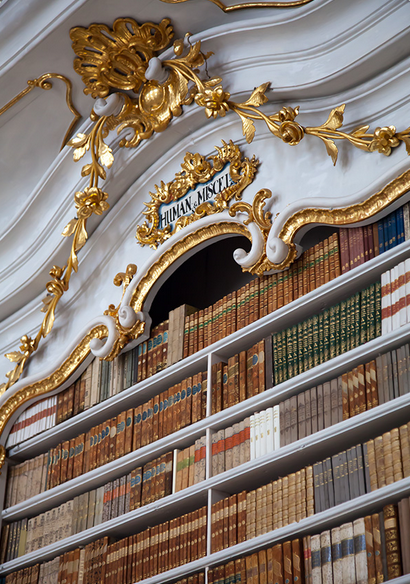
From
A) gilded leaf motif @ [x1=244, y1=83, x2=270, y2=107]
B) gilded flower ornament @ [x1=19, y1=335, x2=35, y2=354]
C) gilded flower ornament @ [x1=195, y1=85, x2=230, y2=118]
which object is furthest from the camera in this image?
gilded flower ornament @ [x1=19, y1=335, x2=35, y2=354]

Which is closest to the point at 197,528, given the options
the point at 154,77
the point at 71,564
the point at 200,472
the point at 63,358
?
the point at 200,472

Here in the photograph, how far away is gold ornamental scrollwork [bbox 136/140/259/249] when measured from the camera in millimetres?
4164

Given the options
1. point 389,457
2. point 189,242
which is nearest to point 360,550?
point 389,457

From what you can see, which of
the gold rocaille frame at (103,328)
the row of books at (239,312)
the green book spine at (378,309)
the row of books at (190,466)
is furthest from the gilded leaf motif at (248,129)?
the row of books at (190,466)

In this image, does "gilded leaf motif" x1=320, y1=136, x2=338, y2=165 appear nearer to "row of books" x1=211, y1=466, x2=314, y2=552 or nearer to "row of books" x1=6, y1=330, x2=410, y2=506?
"row of books" x1=6, y1=330, x2=410, y2=506

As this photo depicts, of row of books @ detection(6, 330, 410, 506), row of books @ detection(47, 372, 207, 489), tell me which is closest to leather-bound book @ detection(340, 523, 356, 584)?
row of books @ detection(6, 330, 410, 506)

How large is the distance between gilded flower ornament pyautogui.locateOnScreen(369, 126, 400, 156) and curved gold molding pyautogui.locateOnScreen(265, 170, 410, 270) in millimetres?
160

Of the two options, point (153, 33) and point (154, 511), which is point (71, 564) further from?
point (153, 33)

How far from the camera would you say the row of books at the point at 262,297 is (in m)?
3.69

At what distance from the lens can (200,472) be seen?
3.73 m

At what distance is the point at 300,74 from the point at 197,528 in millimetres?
2120

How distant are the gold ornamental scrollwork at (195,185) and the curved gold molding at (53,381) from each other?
59 centimetres

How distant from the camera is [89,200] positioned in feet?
15.3

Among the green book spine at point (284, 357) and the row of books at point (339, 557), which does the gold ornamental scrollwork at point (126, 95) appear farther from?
the row of books at point (339, 557)
